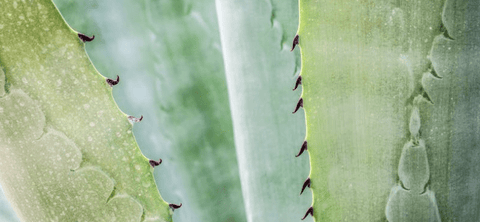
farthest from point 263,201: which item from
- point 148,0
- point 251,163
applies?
point 148,0

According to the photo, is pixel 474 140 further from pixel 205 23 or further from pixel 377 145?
pixel 205 23

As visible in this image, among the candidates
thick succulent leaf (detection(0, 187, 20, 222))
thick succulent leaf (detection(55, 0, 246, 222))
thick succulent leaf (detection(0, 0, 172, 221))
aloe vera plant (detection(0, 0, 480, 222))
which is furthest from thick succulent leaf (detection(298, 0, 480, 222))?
thick succulent leaf (detection(0, 187, 20, 222))

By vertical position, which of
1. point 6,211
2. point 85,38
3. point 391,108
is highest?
point 85,38

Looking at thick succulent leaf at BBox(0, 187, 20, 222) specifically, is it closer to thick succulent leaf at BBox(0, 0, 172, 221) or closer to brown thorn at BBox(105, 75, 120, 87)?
thick succulent leaf at BBox(0, 0, 172, 221)

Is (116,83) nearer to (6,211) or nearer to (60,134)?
(60,134)

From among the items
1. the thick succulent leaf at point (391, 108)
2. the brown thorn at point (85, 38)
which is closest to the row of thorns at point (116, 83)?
the brown thorn at point (85, 38)

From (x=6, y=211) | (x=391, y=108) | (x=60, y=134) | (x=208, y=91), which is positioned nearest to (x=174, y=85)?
(x=208, y=91)

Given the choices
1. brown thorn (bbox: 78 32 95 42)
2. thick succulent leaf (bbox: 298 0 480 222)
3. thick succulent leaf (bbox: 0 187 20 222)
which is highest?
brown thorn (bbox: 78 32 95 42)
